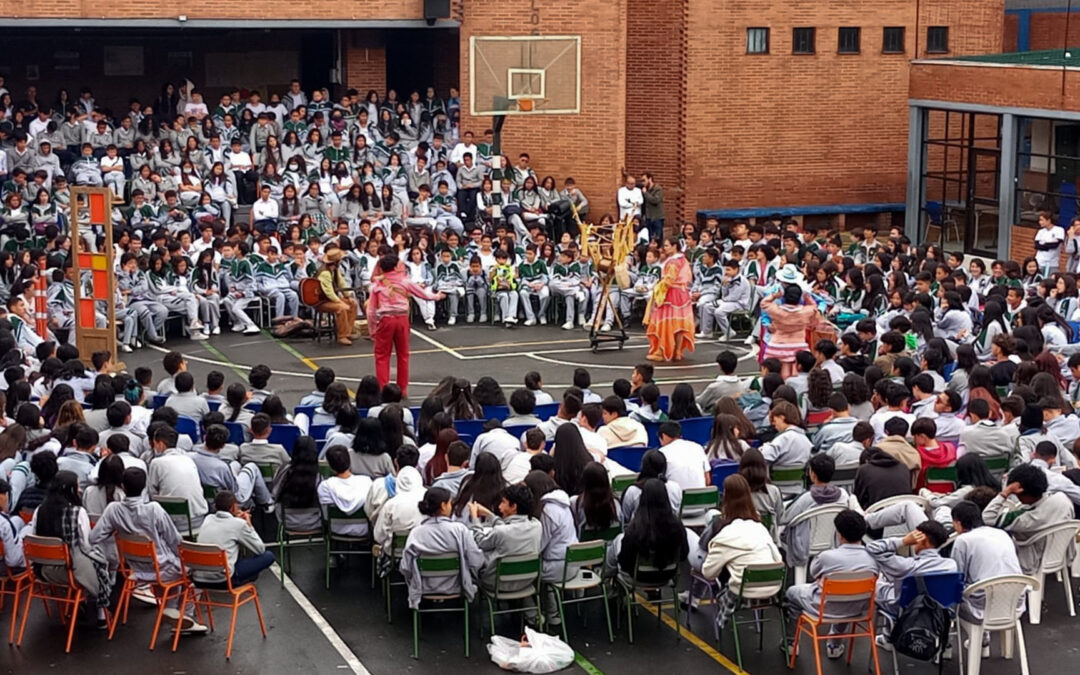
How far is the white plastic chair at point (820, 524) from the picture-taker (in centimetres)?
1317

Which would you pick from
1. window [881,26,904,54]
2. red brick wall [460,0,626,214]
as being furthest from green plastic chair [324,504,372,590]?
window [881,26,904,54]

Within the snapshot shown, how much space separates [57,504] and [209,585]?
1.38 meters

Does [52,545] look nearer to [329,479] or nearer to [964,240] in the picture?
[329,479]

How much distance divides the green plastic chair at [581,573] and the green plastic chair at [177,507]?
3048 millimetres

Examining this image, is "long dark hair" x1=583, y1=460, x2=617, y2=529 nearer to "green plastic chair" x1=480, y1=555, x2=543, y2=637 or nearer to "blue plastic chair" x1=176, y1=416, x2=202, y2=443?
"green plastic chair" x1=480, y1=555, x2=543, y2=637

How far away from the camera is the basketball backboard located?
102 ft

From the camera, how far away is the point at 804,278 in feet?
81.4

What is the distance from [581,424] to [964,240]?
65.9 feet

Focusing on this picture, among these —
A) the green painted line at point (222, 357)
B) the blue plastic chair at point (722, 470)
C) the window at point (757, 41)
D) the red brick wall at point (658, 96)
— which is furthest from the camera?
the window at point (757, 41)

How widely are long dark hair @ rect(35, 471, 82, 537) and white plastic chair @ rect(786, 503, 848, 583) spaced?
5.71 metres

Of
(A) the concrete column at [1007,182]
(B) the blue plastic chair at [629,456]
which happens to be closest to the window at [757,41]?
(A) the concrete column at [1007,182]

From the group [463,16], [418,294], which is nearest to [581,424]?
[418,294]

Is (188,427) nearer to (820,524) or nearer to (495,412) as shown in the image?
(495,412)

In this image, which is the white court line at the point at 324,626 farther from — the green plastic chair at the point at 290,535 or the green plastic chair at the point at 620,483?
the green plastic chair at the point at 620,483
